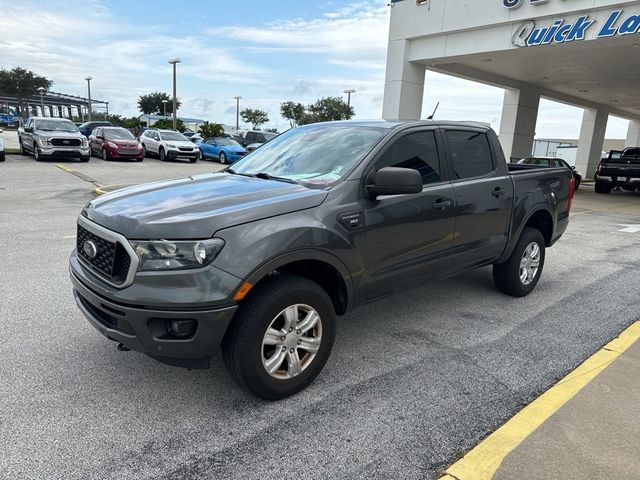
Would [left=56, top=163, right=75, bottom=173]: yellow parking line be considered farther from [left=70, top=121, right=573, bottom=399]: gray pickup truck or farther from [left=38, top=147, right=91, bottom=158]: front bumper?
[left=70, top=121, right=573, bottom=399]: gray pickup truck

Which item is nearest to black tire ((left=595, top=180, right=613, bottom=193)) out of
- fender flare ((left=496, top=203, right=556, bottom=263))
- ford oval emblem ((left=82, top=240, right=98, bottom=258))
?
fender flare ((left=496, top=203, right=556, bottom=263))

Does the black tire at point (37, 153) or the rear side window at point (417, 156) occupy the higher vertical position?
the rear side window at point (417, 156)

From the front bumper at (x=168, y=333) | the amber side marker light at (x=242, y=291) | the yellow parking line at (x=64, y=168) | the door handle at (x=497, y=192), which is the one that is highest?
the door handle at (x=497, y=192)

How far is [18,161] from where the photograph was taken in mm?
18938

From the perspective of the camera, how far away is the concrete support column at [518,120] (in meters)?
23.5

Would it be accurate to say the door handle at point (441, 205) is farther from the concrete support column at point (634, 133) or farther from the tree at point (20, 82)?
the tree at point (20, 82)

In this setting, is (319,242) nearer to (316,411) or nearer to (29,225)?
(316,411)

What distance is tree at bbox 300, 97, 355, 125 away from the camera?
58.6 meters

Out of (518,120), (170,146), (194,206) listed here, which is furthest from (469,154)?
(518,120)

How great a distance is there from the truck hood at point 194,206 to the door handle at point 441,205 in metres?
1.14

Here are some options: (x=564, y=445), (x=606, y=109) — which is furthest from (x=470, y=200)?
(x=606, y=109)

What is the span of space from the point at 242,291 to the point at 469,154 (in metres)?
2.79

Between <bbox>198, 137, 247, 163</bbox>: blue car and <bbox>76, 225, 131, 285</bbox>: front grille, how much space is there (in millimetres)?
21491

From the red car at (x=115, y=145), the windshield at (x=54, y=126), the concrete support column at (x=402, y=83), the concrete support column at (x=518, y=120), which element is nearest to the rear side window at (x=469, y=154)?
the concrete support column at (x=402, y=83)
